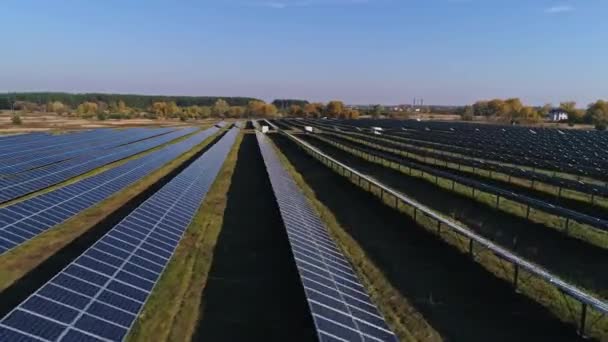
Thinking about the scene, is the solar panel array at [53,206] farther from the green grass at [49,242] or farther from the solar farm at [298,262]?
the green grass at [49,242]

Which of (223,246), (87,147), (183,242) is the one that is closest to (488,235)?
(223,246)

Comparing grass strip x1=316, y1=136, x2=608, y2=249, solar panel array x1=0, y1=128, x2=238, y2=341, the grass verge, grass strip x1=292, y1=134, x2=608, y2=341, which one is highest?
solar panel array x1=0, y1=128, x2=238, y2=341

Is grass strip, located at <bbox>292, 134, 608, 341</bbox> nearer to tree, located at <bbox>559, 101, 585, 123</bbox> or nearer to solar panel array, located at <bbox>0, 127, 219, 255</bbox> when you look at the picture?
solar panel array, located at <bbox>0, 127, 219, 255</bbox>

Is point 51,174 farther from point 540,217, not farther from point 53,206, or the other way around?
point 540,217

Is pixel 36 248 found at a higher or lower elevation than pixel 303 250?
lower

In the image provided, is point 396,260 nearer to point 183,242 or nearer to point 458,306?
point 458,306

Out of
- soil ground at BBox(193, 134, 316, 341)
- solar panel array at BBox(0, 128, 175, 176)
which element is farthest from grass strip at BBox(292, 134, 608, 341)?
solar panel array at BBox(0, 128, 175, 176)

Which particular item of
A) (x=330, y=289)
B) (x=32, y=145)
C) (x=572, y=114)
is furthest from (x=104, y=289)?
(x=572, y=114)
